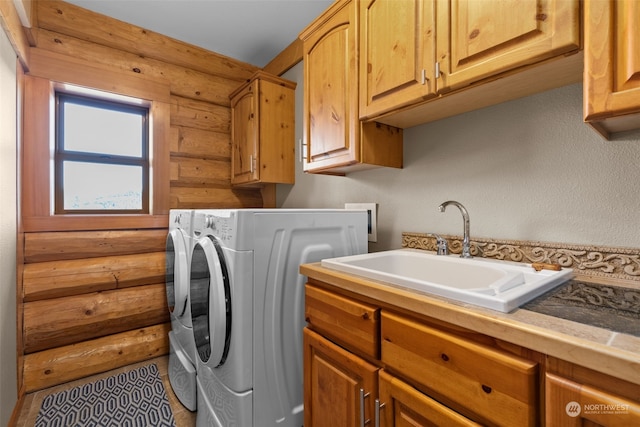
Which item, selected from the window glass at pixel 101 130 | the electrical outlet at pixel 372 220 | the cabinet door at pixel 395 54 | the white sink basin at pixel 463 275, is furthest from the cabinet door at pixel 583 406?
the window glass at pixel 101 130

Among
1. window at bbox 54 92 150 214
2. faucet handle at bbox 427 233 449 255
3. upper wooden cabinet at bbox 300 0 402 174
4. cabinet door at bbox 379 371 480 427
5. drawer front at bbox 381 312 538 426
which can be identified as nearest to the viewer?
drawer front at bbox 381 312 538 426

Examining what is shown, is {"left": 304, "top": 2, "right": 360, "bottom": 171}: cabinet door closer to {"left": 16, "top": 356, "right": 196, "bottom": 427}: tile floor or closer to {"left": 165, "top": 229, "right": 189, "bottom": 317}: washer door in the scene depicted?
{"left": 165, "top": 229, "right": 189, "bottom": 317}: washer door

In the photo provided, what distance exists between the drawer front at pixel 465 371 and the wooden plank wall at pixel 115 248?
217 cm

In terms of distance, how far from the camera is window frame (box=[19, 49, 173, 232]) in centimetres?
195

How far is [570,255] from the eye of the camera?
1.07 metres

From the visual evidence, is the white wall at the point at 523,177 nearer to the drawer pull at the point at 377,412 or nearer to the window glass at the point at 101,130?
the drawer pull at the point at 377,412

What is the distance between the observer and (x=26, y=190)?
76.1 inches

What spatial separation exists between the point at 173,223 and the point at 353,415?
1618mm

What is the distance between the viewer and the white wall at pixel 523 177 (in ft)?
3.28

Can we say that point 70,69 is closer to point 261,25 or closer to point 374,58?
point 261,25

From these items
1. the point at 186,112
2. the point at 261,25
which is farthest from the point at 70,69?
the point at 261,25

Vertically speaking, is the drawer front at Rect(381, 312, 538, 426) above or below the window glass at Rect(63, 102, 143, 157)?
below

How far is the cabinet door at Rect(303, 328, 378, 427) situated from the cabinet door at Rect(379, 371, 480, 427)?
5 centimetres

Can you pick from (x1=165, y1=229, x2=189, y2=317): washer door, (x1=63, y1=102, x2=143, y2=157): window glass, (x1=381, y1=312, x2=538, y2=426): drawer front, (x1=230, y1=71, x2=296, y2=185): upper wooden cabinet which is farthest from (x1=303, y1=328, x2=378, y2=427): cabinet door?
(x1=63, y1=102, x2=143, y2=157): window glass
